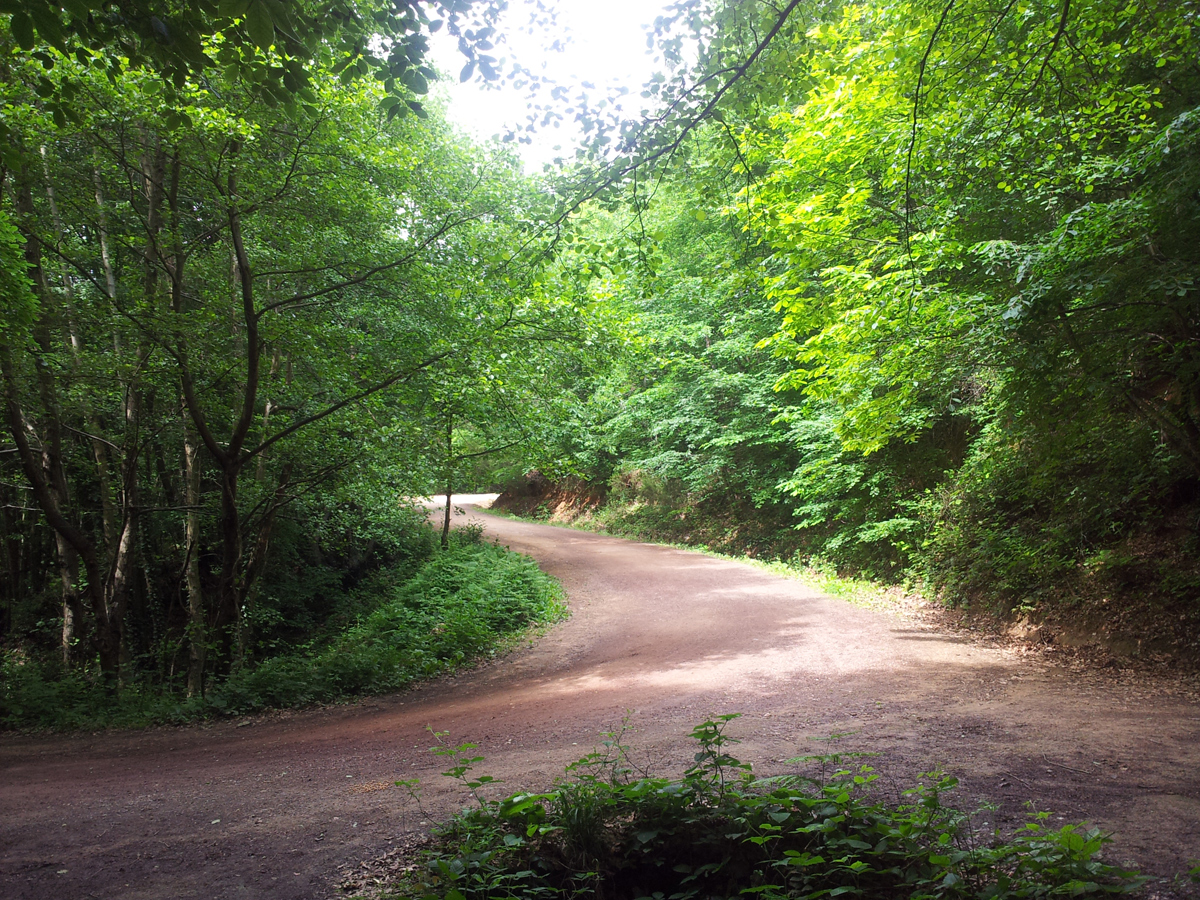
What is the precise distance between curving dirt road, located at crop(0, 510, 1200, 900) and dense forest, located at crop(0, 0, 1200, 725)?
1477 mm

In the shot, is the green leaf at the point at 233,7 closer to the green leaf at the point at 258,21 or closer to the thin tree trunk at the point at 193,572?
the green leaf at the point at 258,21

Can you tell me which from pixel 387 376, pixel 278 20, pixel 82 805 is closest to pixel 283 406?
pixel 387 376

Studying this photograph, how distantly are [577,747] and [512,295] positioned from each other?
6.20 m

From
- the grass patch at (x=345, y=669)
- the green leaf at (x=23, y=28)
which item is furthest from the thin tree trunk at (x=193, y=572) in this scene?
the green leaf at (x=23, y=28)

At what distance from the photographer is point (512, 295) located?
30.6 ft

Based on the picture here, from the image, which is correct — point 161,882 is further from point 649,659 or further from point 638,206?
point 649,659

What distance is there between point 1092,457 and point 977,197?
3.63m

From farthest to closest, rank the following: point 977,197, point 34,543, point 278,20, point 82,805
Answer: point 34,543, point 977,197, point 82,805, point 278,20

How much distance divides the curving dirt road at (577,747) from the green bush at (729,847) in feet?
1.87

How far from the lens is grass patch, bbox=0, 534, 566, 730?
768 centimetres

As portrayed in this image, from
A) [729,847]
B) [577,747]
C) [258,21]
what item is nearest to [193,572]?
[577,747]

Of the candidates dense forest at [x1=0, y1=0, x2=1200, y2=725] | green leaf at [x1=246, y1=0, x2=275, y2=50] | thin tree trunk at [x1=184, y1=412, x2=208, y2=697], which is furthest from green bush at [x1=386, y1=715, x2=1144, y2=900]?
thin tree trunk at [x1=184, y1=412, x2=208, y2=697]

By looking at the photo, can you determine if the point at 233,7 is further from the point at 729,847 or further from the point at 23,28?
the point at 729,847

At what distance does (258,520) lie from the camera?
10672mm
